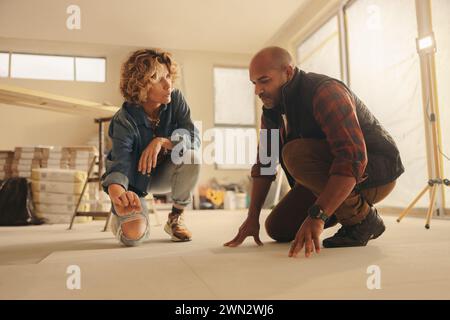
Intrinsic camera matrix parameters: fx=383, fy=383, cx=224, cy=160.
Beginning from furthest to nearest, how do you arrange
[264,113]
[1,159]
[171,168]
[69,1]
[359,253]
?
1. [69,1]
2. [1,159]
3. [171,168]
4. [264,113]
5. [359,253]

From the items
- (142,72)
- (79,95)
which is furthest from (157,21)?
(142,72)

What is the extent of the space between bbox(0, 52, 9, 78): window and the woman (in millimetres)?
5521

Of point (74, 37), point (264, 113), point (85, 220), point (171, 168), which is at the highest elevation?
point (74, 37)

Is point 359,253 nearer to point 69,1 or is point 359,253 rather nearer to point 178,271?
point 178,271

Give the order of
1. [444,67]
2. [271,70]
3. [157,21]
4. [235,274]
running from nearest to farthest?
[235,274]
[271,70]
[444,67]
[157,21]

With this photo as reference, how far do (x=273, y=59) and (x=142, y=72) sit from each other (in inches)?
26.4

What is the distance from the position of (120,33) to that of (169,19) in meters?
0.93

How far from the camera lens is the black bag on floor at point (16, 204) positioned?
3477 millimetres

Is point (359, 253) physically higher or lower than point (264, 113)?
lower

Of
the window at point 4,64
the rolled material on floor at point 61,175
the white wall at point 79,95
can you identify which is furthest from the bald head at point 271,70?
the window at point 4,64

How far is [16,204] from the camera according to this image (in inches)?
140

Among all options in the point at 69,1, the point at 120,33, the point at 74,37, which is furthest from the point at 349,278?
the point at 74,37

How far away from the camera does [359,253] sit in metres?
1.29

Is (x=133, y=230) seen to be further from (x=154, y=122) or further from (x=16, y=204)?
(x=16, y=204)
